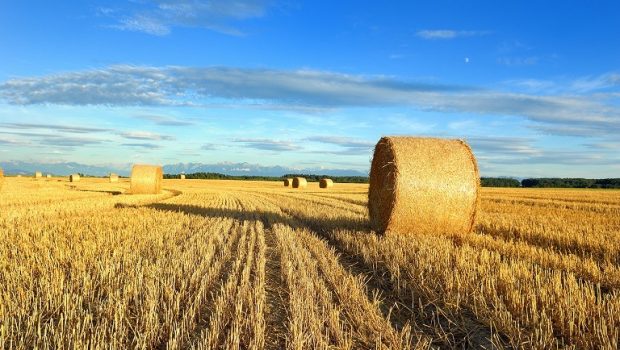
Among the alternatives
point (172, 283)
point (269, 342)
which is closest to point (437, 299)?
point (269, 342)

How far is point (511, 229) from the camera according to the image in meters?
11.0

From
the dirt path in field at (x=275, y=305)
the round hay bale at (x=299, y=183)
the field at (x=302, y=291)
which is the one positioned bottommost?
the dirt path in field at (x=275, y=305)

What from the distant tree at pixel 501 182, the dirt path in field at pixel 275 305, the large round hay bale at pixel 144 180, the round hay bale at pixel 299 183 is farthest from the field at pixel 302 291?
the distant tree at pixel 501 182

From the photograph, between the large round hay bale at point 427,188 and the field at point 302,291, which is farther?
the large round hay bale at point 427,188

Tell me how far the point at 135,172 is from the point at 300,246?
21473mm

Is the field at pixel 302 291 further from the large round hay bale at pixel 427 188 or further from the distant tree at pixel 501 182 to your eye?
the distant tree at pixel 501 182

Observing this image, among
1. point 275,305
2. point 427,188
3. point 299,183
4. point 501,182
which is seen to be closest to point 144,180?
point 299,183

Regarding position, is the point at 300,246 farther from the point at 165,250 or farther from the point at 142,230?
the point at 142,230

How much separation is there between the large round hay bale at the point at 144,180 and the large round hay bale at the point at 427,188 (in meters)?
20.4

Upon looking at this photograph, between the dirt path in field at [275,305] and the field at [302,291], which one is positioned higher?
the field at [302,291]

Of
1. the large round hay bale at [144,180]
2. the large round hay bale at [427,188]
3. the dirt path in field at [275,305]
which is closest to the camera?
the dirt path in field at [275,305]

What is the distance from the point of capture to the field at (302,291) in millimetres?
4332

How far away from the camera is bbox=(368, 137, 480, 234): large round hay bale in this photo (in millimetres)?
10453

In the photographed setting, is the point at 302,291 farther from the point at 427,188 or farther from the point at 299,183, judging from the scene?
the point at 299,183
